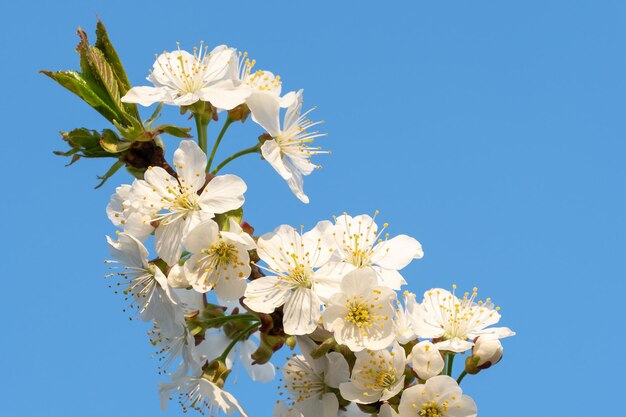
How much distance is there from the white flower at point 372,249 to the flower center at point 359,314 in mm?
290

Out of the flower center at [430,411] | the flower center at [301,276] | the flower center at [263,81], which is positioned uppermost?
the flower center at [263,81]

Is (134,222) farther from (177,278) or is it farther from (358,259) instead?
(358,259)

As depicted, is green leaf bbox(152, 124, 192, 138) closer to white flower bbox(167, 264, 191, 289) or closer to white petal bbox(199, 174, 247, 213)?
white petal bbox(199, 174, 247, 213)

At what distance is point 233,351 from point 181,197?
3.59ft

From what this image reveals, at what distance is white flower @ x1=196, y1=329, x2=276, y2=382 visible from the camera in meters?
3.95

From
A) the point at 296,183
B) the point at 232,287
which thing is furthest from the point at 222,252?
the point at 296,183

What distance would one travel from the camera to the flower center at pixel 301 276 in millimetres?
3463

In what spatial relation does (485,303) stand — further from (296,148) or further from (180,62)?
(180,62)

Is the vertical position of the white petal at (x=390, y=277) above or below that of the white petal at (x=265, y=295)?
above

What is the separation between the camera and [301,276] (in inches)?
137

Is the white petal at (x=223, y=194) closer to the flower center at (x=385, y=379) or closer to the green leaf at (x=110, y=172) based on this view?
the green leaf at (x=110, y=172)

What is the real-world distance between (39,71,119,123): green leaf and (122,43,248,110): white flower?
4.1 inches

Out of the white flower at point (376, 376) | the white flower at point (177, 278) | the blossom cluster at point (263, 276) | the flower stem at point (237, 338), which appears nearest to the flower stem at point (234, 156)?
the blossom cluster at point (263, 276)

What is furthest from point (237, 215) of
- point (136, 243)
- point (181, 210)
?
point (136, 243)
